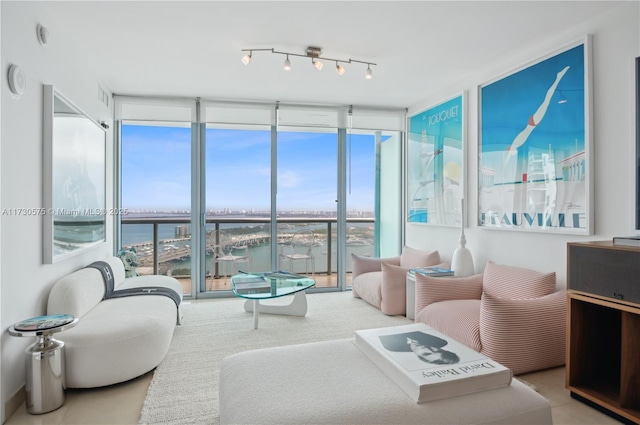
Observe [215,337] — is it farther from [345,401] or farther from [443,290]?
[345,401]

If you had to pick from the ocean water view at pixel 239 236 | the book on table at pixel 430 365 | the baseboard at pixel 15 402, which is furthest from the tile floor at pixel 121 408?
the ocean water view at pixel 239 236

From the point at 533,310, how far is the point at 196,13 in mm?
3145

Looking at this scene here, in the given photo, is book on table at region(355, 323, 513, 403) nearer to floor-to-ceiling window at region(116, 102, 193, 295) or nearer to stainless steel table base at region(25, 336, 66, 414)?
stainless steel table base at region(25, 336, 66, 414)

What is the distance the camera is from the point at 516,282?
2965mm

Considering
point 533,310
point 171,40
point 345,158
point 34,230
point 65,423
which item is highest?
point 171,40

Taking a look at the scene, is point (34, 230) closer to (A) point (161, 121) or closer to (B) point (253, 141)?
(A) point (161, 121)

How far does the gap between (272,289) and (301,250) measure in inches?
75.4

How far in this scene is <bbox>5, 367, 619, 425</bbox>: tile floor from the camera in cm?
199

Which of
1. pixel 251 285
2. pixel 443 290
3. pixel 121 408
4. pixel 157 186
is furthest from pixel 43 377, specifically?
pixel 157 186

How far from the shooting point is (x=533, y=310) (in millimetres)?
2490

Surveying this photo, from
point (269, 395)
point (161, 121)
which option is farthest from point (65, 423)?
point (161, 121)

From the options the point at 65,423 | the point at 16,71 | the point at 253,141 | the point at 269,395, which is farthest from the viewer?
the point at 253,141

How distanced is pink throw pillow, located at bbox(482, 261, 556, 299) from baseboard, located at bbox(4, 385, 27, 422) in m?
3.40

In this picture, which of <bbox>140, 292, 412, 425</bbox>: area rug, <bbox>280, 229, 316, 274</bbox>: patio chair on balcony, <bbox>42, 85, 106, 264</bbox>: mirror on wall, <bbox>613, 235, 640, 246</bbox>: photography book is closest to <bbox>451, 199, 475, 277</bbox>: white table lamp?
<bbox>140, 292, 412, 425</bbox>: area rug
